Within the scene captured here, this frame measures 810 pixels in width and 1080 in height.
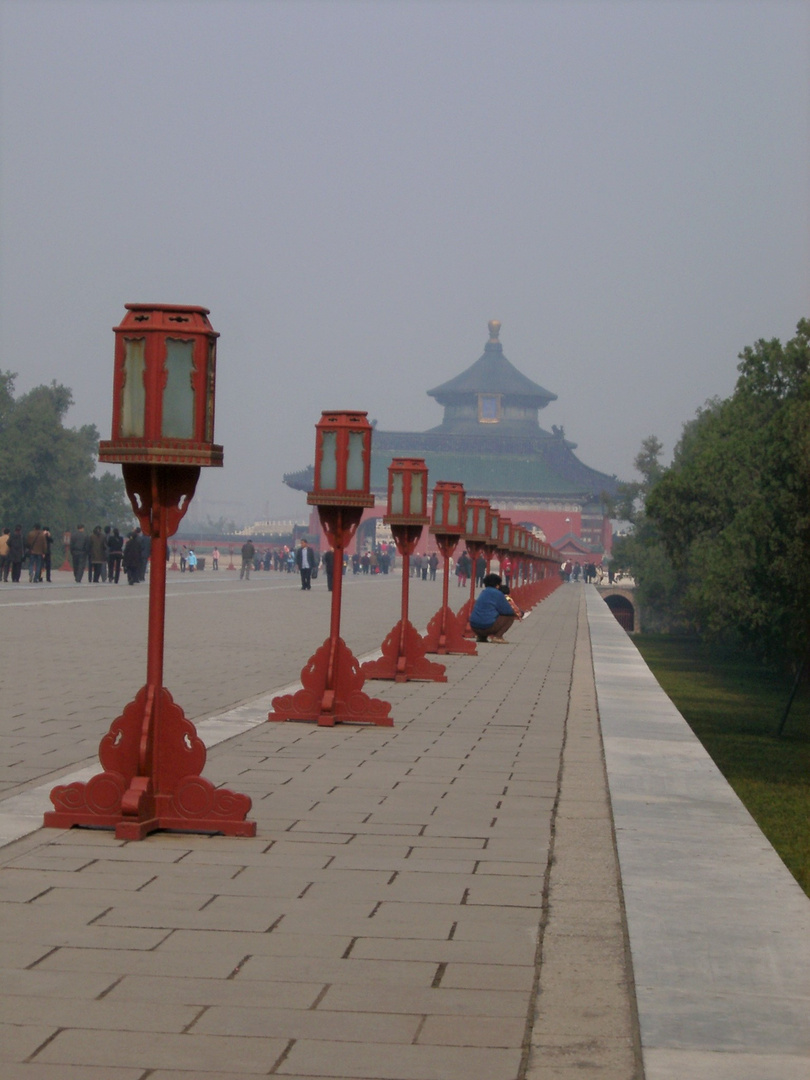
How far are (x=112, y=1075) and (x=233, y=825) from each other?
94.3 inches

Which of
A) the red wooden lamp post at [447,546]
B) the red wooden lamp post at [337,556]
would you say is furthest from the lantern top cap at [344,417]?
the red wooden lamp post at [447,546]

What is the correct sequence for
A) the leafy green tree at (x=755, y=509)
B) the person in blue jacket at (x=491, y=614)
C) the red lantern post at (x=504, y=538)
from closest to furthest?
the person in blue jacket at (x=491, y=614)
the red lantern post at (x=504, y=538)
the leafy green tree at (x=755, y=509)

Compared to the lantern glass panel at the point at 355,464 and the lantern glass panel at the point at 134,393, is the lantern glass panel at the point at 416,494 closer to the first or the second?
the lantern glass panel at the point at 355,464

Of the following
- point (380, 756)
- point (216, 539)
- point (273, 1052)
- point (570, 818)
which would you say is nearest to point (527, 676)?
point (380, 756)

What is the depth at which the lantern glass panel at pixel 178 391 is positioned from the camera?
5711mm

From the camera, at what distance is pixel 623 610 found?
85.1 meters

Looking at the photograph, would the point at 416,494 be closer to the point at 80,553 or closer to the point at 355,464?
the point at 355,464

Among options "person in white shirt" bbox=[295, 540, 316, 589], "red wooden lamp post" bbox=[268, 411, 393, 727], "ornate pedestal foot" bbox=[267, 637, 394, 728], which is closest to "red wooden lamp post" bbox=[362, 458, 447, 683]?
"red wooden lamp post" bbox=[268, 411, 393, 727]

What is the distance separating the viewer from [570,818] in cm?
619

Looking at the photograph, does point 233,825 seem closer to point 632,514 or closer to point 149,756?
point 149,756

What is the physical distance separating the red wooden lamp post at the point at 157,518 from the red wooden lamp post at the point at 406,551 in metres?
6.51

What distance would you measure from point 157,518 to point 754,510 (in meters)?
27.1

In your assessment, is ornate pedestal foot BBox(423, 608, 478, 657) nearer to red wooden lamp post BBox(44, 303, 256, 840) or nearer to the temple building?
red wooden lamp post BBox(44, 303, 256, 840)

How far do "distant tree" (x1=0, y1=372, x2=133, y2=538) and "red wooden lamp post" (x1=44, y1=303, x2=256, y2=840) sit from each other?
56.1 meters
